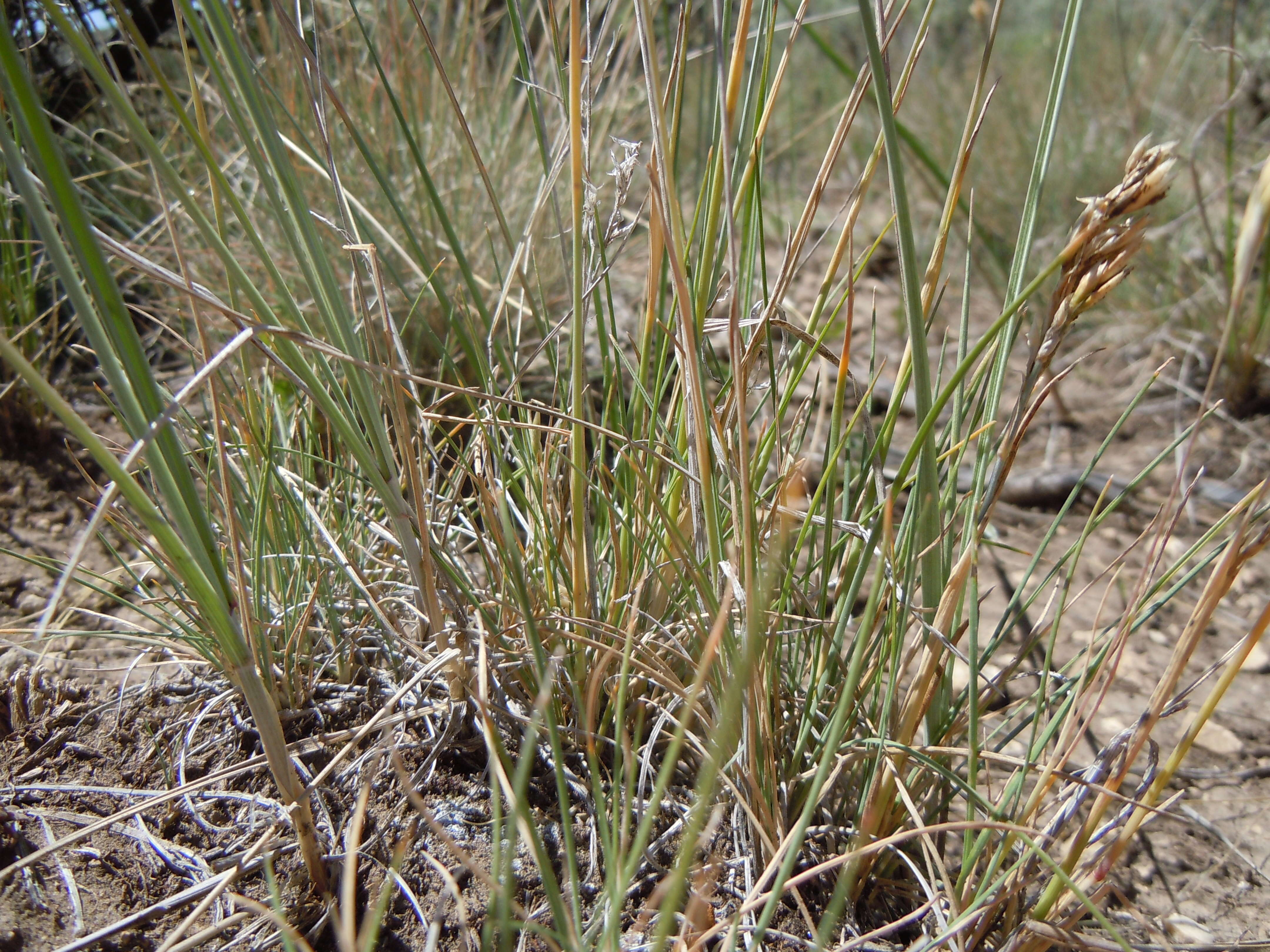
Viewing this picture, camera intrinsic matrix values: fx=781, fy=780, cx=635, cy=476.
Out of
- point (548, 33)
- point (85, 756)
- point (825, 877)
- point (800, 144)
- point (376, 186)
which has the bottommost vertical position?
point (800, 144)

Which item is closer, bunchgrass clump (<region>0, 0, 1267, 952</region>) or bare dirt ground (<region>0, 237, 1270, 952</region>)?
bunchgrass clump (<region>0, 0, 1267, 952</region>)

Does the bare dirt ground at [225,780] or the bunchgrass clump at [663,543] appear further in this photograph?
the bare dirt ground at [225,780]

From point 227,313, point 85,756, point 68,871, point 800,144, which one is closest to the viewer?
point 227,313

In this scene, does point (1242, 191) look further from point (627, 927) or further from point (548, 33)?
point (627, 927)

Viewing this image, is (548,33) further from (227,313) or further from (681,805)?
(681,805)

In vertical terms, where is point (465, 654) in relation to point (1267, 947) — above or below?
above

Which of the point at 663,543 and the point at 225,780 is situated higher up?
the point at 663,543

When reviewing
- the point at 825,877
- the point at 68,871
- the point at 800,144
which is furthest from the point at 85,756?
the point at 800,144

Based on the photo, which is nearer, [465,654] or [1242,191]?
[465,654]

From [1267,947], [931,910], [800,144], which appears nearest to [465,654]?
[931,910]

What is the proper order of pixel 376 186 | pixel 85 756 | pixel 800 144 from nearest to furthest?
pixel 85 756 < pixel 376 186 < pixel 800 144
